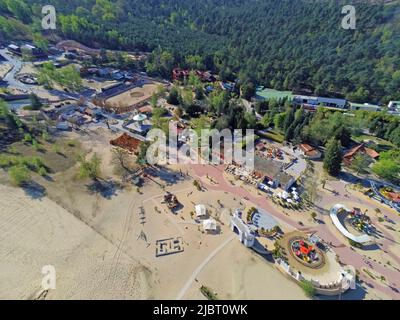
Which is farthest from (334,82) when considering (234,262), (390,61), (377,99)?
(234,262)

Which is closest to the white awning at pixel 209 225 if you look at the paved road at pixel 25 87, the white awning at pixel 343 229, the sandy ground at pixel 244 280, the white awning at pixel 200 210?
the white awning at pixel 200 210

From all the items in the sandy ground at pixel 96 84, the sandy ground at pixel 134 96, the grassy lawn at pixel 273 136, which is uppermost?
the sandy ground at pixel 96 84

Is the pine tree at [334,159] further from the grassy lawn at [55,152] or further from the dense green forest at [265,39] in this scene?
the grassy lawn at [55,152]

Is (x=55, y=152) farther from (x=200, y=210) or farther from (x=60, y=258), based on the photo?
(x=200, y=210)

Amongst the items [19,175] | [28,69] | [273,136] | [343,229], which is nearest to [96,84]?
[28,69]

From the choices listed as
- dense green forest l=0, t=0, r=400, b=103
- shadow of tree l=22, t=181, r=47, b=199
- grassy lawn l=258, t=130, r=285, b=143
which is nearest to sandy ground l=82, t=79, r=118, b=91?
dense green forest l=0, t=0, r=400, b=103

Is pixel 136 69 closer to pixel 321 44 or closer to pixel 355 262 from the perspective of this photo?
pixel 321 44
